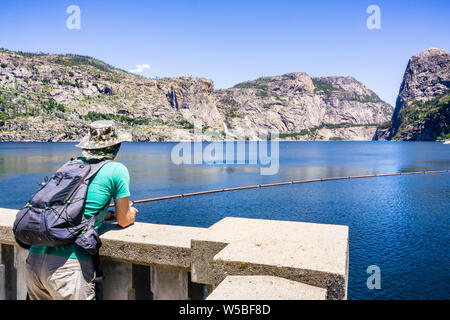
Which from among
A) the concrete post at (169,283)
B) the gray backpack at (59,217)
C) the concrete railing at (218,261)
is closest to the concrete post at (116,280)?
the concrete railing at (218,261)

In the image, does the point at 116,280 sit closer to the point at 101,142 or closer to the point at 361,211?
the point at 101,142

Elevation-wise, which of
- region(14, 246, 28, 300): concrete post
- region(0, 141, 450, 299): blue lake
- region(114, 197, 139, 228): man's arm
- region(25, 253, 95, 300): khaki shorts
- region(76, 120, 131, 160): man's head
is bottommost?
region(0, 141, 450, 299): blue lake

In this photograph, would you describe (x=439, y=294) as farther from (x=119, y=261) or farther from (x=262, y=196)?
(x=262, y=196)

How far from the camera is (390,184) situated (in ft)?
145

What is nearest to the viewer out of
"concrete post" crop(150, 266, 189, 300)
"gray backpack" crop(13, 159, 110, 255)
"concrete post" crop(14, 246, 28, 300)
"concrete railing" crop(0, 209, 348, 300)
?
"concrete railing" crop(0, 209, 348, 300)

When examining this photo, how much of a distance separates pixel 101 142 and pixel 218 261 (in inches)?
73.3

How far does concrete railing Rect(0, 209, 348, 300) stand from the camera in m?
2.74

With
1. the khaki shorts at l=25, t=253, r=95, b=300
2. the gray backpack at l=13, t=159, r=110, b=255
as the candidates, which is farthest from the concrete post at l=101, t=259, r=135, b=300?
the gray backpack at l=13, t=159, r=110, b=255

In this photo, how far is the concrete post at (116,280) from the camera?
12.5 feet

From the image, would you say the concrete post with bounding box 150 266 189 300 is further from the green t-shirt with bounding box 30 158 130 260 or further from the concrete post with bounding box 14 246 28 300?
the concrete post with bounding box 14 246 28 300

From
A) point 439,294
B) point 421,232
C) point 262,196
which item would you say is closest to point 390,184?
point 262,196

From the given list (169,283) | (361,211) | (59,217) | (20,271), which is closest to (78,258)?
(59,217)
